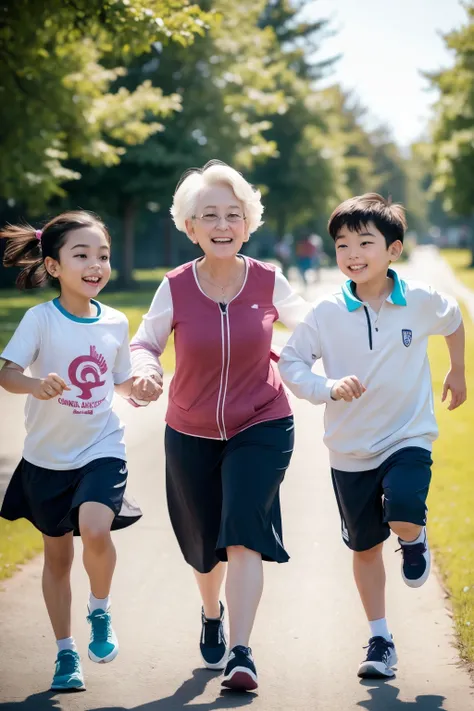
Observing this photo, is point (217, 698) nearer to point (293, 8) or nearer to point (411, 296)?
point (411, 296)

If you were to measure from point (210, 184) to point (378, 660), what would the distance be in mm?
2158

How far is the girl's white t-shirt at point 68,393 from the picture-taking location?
180 inches

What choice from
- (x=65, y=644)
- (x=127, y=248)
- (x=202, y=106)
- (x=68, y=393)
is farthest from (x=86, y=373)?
(x=127, y=248)

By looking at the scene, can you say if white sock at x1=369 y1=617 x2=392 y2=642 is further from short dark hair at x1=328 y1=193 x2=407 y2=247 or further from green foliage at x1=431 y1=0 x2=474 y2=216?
green foliage at x1=431 y1=0 x2=474 y2=216

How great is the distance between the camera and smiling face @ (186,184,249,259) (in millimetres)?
4816

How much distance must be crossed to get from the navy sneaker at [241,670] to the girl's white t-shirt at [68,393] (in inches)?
37.0

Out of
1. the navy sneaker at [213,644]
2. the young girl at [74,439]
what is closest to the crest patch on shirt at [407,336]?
the young girl at [74,439]

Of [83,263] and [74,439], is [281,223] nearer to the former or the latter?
[83,263]

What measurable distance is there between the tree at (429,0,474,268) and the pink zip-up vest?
34.3 metres

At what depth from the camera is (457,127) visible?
40031 millimetres

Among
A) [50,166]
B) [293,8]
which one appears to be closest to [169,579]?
[50,166]

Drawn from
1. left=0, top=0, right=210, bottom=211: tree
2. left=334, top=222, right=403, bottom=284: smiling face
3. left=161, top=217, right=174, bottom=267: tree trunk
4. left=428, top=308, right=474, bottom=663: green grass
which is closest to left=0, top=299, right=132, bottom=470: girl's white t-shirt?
left=334, top=222, right=403, bottom=284: smiling face

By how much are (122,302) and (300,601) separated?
79.5ft

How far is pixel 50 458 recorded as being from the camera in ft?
15.1
